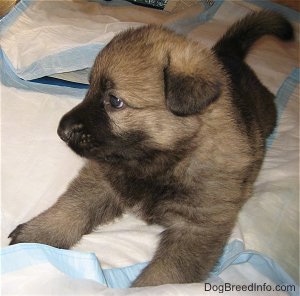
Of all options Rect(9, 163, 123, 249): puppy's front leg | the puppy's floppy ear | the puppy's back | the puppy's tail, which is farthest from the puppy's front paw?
the puppy's tail

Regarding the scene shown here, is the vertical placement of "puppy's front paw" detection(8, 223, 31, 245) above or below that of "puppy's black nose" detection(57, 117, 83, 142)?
below

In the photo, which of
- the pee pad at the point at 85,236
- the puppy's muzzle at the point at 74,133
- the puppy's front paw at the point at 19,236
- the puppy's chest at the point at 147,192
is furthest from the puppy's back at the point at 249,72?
the puppy's front paw at the point at 19,236

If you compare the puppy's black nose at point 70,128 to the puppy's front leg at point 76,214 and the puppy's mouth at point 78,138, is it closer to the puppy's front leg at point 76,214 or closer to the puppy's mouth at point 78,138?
the puppy's mouth at point 78,138

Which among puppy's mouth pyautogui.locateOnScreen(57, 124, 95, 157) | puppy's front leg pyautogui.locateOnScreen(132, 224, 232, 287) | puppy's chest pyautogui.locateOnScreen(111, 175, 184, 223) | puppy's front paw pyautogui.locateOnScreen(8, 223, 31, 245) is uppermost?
puppy's mouth pyautogui.locateOnScreen(57, 124, 95, 157)

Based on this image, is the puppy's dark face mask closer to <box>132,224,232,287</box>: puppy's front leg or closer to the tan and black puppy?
the tan and black puppy

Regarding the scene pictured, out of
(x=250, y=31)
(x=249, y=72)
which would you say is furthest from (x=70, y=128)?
(x=250, y=31)

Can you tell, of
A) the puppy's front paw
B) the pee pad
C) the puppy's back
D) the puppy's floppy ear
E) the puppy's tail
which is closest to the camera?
the puppy's floppy ear
